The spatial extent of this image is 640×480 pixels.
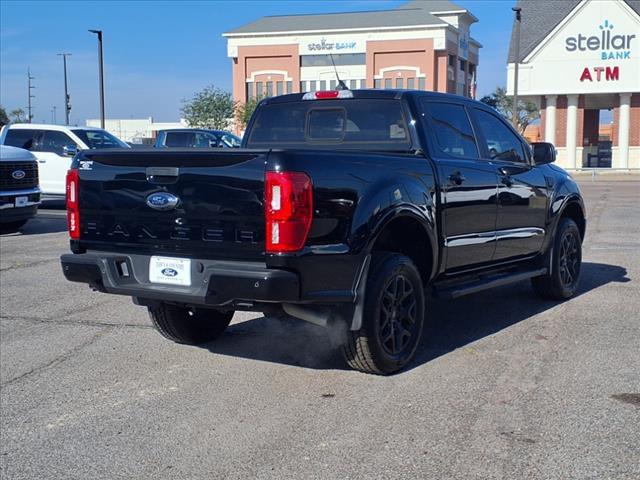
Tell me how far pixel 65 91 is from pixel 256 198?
201 feet

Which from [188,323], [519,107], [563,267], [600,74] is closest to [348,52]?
[519,107]

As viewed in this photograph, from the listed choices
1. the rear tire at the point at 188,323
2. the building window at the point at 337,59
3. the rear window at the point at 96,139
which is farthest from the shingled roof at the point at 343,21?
the rear tire at the point at 188,323

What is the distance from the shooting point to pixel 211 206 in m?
4.91

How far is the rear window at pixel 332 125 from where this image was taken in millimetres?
6312

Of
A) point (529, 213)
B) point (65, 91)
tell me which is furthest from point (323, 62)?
point (529, 213)

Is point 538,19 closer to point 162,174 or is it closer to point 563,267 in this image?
point 563,267

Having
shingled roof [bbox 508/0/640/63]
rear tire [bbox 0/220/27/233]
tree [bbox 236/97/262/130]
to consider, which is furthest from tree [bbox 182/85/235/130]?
rear tire [bbox 0/220/27/233]

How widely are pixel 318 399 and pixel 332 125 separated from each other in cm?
246

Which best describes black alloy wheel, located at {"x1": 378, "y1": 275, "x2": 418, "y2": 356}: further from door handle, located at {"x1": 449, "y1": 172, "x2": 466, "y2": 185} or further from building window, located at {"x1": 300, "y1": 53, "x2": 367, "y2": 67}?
building window, located at {"x1": 300, "y1": 53, "x2": 367, "y2": 67}

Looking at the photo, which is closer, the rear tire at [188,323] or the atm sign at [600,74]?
the rear tire at [188,323]

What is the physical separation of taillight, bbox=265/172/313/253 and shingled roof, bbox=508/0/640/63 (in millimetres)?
41419

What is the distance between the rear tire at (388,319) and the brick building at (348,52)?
6138 cm

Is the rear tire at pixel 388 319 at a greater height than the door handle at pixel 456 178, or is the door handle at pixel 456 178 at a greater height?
the door handle at pixel 456 178

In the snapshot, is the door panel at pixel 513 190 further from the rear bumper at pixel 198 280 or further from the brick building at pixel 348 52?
the brick building at pixel 348 52
